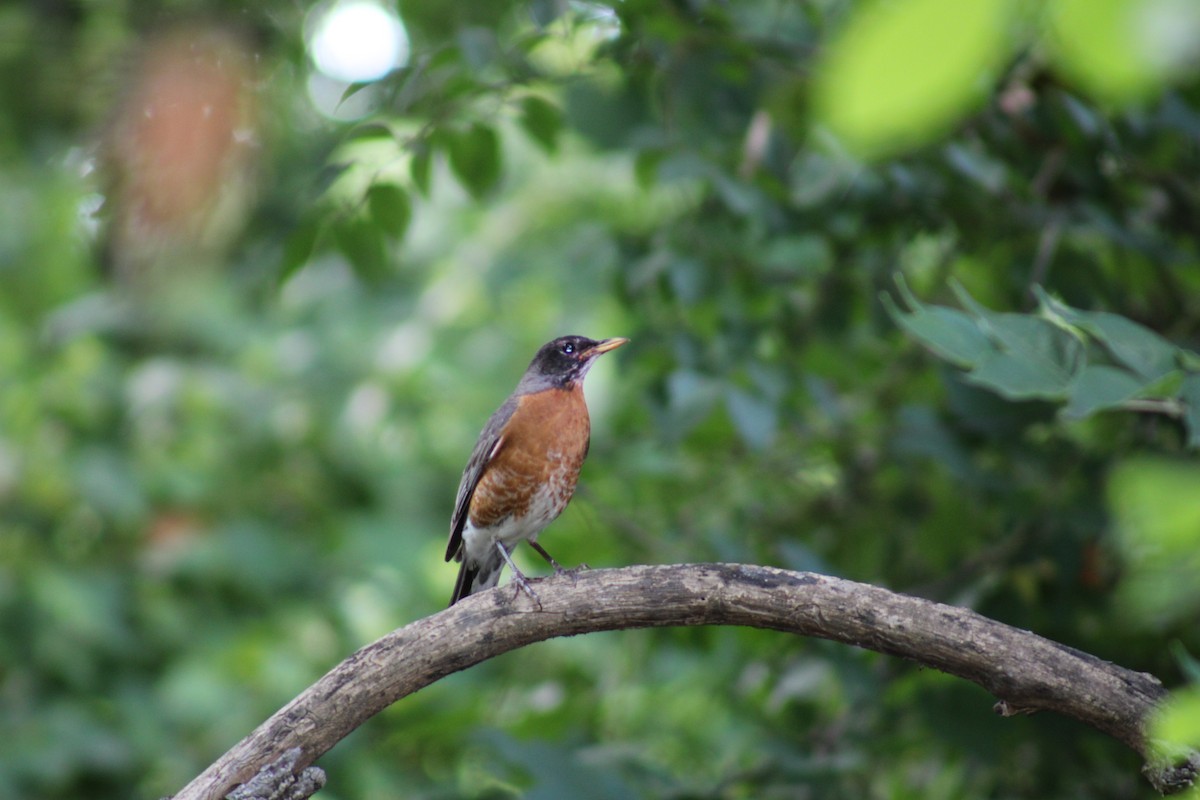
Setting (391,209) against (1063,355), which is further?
(391,209)

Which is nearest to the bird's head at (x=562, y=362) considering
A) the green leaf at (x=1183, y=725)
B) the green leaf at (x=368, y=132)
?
the green leaf at (x=368, y=132)

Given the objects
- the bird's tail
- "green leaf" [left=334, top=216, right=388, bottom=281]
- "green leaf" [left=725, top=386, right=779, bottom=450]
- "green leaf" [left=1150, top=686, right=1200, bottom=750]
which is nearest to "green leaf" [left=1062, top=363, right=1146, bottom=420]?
"green leaf" [left=725, top=386, right=779, bottom=450]

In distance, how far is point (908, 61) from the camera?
19.3 inches

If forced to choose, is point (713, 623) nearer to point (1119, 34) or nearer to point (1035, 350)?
point (1035, 350)

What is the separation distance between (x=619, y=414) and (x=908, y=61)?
4344mm

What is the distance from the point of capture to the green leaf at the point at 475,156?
139 inches

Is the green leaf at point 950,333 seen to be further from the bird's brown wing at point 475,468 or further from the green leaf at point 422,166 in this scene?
the bird's brown wing at point 475,468

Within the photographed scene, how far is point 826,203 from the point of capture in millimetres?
3842

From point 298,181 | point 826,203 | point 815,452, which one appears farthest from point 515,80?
point 298,181

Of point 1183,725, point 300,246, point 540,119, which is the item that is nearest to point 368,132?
point 300,246

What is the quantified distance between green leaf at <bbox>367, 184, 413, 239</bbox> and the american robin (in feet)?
2.97

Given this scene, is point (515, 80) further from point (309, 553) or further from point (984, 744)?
point (309, 553)

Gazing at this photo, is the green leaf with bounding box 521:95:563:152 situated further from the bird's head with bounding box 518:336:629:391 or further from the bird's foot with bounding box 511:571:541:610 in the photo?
the bird's foot with bounding box 511:571:541:610

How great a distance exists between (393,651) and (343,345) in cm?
454
